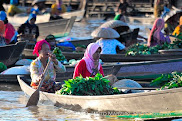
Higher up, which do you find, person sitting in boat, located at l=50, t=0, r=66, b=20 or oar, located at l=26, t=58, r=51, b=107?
oar, located at l=26, t=58, r=51, b=107

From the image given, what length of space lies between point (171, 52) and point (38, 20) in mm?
12397

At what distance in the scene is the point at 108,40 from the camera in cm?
1102

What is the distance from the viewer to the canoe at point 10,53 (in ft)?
34.8

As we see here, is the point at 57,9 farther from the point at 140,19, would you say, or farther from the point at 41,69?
the point at 41,69

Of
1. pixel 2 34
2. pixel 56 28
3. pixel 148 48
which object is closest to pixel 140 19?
pixel 56 28

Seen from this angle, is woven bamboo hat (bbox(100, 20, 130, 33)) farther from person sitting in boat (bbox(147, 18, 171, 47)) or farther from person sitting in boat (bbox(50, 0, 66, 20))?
person sitting in boat (bbox(50, 0, 66, 20))

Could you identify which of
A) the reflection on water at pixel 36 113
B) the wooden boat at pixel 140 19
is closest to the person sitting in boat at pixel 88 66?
the reflection on water at pixel 36 113

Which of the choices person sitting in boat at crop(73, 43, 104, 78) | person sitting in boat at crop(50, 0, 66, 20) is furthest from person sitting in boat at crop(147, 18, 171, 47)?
person sitting in boat at crop(50, 0, 66, 20)

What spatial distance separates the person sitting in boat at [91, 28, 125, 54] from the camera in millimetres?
11029

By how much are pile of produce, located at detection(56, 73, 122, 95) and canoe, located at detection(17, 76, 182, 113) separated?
0.12m

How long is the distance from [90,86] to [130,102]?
704mm

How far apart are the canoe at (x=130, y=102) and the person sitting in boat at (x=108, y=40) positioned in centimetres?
412

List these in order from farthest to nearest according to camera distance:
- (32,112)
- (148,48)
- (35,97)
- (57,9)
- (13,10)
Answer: (13,10), (57,9), (148,48), (35,97), (32,112)

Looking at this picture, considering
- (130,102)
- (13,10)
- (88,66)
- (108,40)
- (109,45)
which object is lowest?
(13,10)
